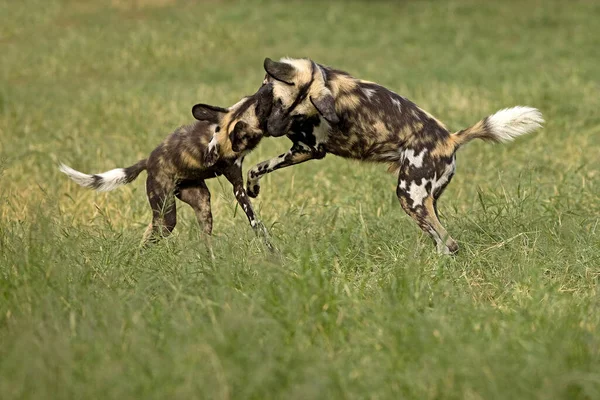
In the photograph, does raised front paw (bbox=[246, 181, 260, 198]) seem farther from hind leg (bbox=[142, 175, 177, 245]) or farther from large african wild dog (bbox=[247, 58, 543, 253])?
hind leg (bbox=[142, 175, 177, 245])

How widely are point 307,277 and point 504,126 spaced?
211cm

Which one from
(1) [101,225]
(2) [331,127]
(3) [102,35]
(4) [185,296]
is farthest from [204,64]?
(4) [185,296]

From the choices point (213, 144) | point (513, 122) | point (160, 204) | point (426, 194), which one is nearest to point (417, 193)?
point (426, 194)

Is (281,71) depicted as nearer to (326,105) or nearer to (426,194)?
(326,105)

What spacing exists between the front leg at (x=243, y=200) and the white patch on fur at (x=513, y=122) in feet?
5.24

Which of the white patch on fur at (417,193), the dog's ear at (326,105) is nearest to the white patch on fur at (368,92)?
the dog's ear at (326,105)

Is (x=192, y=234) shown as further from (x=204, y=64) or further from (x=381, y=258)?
(x=204, y=64)

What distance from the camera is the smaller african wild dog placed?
5602 mm

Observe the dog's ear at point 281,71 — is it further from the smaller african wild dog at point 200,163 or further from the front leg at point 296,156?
the front leg at point 296,156

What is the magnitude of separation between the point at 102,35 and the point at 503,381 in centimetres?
1544

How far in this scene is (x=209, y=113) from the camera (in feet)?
19.0

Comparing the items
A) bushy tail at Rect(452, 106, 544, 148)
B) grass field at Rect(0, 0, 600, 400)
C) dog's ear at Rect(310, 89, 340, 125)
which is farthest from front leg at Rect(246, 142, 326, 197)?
bushy tail at Rect(452, 106, 544, 148)

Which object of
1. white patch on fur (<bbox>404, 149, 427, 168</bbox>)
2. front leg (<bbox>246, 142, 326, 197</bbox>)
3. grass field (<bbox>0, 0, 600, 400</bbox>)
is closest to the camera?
grass field (<bbox>0, 0, 600, 400</bbox>)

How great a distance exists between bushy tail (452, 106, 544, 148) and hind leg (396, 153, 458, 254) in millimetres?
227
